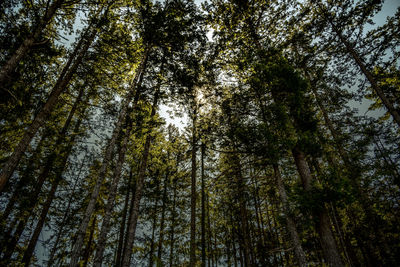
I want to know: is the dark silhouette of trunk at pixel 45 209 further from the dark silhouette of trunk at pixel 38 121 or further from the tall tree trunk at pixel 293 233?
the tall tree trunk at pixel 293 233

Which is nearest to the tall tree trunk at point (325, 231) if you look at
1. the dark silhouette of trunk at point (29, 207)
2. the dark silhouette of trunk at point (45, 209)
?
the dark silhouette of trunk at point (29, 207)

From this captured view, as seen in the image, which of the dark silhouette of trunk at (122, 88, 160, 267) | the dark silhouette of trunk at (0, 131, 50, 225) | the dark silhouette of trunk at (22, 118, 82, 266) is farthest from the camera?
the dark silhouette of trunk at (0, 131, 50, 225)

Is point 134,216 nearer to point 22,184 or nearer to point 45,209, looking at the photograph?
point 45,209

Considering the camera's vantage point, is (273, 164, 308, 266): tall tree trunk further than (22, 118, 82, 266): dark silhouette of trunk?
No

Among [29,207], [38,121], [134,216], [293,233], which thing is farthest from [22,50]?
[293,233]

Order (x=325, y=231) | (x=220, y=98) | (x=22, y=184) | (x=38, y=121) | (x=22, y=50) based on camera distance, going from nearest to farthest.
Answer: (x=22, y=50), (x=38, y=121), (x=325, y=231), (x=22, y=184), (x=220, y=98)

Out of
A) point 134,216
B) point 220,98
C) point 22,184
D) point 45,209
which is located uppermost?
point 220,98

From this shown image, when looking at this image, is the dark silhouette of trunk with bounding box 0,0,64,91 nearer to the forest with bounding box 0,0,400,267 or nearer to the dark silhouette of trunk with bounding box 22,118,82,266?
the forest with bounding box 0,0,400,267

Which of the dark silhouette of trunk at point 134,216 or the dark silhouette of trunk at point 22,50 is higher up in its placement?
the dark silhouette of trunk at point 22,50

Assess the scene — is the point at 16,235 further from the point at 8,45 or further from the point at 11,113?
the point at 8,45

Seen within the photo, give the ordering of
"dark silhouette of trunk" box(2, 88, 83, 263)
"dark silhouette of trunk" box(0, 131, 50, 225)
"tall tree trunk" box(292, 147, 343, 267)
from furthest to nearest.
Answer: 1. "dark silhouette of trunk" box(0, 131, 50, 225)
2. "dark silhouette of trunk" box(2, 88, 83, 263)
3. "tall tree trunk" box(292, 147, 343, 267)

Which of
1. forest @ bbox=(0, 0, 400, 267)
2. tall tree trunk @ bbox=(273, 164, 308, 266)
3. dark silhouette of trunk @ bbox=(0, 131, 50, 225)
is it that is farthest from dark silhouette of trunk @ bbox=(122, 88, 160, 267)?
tall tree trunk @ bbox=(273, 164, 308, 266)

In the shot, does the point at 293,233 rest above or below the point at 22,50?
below

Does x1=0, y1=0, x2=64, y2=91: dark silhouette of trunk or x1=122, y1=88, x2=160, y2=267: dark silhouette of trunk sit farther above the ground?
x1=0, y1=0, x2=64, y2=91: dark silhouette of trunk
